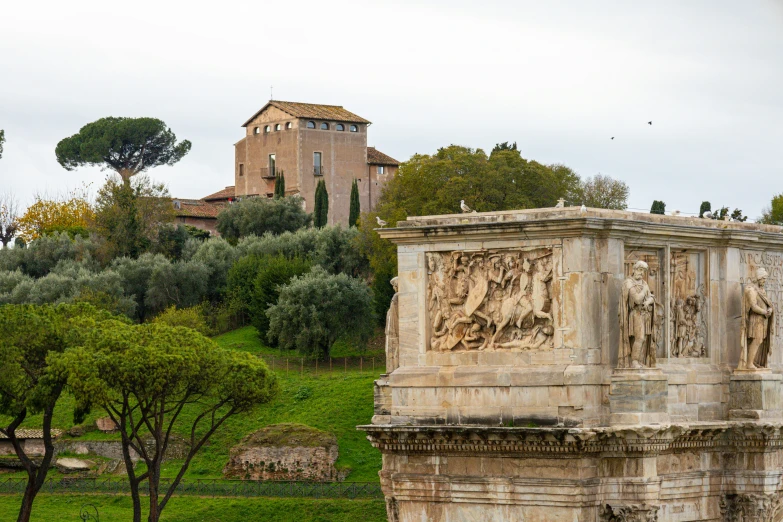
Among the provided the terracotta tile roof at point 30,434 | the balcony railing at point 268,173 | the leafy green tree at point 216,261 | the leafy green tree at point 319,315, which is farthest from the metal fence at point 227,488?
the balcony railing at point 268,173

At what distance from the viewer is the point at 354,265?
80.1 m

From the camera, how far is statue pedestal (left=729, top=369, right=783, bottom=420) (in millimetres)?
29844

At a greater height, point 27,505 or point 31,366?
point 31,366

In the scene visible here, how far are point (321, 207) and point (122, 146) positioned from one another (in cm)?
2946

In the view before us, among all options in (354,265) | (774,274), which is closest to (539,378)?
(774,274)

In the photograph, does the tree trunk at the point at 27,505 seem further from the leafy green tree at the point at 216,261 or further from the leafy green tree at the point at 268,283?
the leafy green tree at the point at 216,261

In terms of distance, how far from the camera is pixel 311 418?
6091 cm

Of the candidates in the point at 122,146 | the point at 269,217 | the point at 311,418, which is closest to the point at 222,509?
the point at 311,418

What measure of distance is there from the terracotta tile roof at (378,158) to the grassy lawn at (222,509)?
173 feet

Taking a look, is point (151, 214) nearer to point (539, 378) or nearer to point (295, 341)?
point (295, 341)

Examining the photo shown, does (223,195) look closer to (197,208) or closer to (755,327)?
(197,208)

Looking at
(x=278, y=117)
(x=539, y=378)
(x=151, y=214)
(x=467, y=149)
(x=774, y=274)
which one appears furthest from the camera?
(x=278, y=117)

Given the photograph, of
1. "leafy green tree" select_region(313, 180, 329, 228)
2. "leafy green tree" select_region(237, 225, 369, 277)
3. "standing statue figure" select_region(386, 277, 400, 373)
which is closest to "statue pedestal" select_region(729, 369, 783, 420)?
"standing statue figure" select_region(386, 277, 400, 373)

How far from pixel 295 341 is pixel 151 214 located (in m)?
21.7
